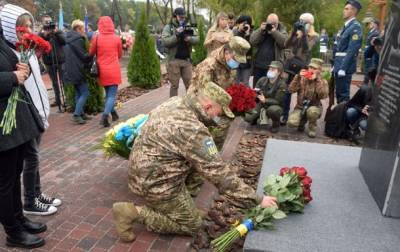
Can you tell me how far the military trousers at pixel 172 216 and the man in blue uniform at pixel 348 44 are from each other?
438 centimetres

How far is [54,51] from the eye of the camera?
685cm

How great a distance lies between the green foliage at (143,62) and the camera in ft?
32.2

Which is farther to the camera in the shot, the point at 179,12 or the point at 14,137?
the point at 179,12

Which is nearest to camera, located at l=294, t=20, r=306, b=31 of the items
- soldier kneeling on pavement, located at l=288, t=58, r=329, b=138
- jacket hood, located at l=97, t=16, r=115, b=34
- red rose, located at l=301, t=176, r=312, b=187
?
soldier kneeling on pavement, located at l=288, t=58, r=329, b=138

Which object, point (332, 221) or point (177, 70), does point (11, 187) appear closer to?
point (332, 221)

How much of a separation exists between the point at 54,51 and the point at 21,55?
15.1 ft

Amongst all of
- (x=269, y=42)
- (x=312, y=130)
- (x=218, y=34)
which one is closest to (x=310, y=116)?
(x=312, y=130)

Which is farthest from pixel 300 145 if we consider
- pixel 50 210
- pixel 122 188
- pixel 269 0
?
pixel 269 0

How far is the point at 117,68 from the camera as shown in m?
6.32

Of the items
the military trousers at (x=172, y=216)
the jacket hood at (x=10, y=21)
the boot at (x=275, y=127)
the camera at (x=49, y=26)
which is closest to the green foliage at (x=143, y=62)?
the camera at (x=49, y=26)

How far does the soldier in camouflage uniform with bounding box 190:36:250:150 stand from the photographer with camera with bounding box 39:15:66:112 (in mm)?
3538

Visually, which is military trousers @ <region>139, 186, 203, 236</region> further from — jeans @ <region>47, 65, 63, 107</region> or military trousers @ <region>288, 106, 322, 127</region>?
jeans @ <region>47, 65, 63, 107</region>

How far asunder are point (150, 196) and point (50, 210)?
1097mm

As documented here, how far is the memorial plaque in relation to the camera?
2775 mm
